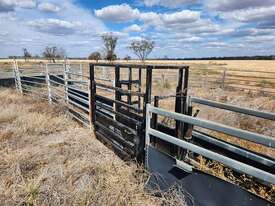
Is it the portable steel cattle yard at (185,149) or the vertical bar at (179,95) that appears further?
the vertical bar at (179,95)

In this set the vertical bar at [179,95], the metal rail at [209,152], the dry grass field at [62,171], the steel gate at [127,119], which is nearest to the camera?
the metal rail at [209,152]

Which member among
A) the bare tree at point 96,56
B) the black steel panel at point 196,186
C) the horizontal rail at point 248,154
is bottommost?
the bare tree at point 96,56

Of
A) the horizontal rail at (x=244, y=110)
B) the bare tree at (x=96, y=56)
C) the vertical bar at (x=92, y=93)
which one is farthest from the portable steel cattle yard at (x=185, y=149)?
the bare tree at (x=96, y=56)

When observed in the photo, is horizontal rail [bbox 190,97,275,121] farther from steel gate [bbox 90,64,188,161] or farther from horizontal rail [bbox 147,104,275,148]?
horizontal rail [bbox 147,104,275,148]

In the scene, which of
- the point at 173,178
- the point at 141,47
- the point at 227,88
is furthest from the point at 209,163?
the point at 141,47

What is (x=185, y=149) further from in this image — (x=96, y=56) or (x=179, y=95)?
(x=96, y=56)

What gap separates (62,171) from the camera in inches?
134

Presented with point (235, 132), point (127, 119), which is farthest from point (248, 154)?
point (127, 119)

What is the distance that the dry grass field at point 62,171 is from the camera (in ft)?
8.90

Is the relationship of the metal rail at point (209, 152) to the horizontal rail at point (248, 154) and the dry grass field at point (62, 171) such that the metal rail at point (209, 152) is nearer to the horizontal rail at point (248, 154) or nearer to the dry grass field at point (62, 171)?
the dry grass field at point (62, 171)

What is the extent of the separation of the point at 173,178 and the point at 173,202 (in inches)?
9.9

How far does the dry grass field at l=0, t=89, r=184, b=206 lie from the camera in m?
2.71

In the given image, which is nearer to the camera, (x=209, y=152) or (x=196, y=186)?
(x=209, y=152)

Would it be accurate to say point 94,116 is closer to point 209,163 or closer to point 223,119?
point 209,163
